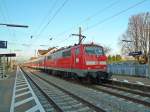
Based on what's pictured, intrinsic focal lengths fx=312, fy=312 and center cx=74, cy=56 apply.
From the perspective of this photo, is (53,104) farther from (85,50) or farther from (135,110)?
(85,50)

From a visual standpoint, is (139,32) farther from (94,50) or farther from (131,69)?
(94,50)

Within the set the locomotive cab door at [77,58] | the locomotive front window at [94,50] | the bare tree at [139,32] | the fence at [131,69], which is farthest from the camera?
the bare tree at [139,32]

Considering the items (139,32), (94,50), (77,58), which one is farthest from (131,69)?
(139,32)

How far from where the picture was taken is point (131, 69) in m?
37.8

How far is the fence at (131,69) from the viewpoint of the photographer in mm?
34125

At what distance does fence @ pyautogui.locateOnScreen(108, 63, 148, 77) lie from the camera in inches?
1344

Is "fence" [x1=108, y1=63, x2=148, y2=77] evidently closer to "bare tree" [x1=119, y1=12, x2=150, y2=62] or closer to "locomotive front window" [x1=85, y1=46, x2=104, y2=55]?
"locomotive front window" [x1=85, y1=46, x2=104, y2=55]

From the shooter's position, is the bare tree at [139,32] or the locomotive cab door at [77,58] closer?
the locomotive cab door at [77,58]

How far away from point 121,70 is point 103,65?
58.8 ft

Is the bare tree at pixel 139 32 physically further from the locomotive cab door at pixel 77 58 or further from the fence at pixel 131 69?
the locomotive cab door at pixel 77 58

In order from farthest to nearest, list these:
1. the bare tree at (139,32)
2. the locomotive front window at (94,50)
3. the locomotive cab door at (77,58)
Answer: the bare tree at (139,32) < the locomotive front window at (94,50) < the locomotive cab door at (77,58)

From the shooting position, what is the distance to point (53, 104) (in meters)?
13.5

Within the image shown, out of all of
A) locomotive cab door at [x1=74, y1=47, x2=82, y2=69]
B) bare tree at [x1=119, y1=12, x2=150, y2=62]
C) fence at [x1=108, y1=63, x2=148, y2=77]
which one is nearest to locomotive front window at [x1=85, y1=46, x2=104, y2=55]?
locomotive cab door at [x1=74, y1=47, x2=82, y2=69]

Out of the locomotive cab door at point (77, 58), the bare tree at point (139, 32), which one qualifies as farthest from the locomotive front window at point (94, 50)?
the bare tree at point (139, 32)
